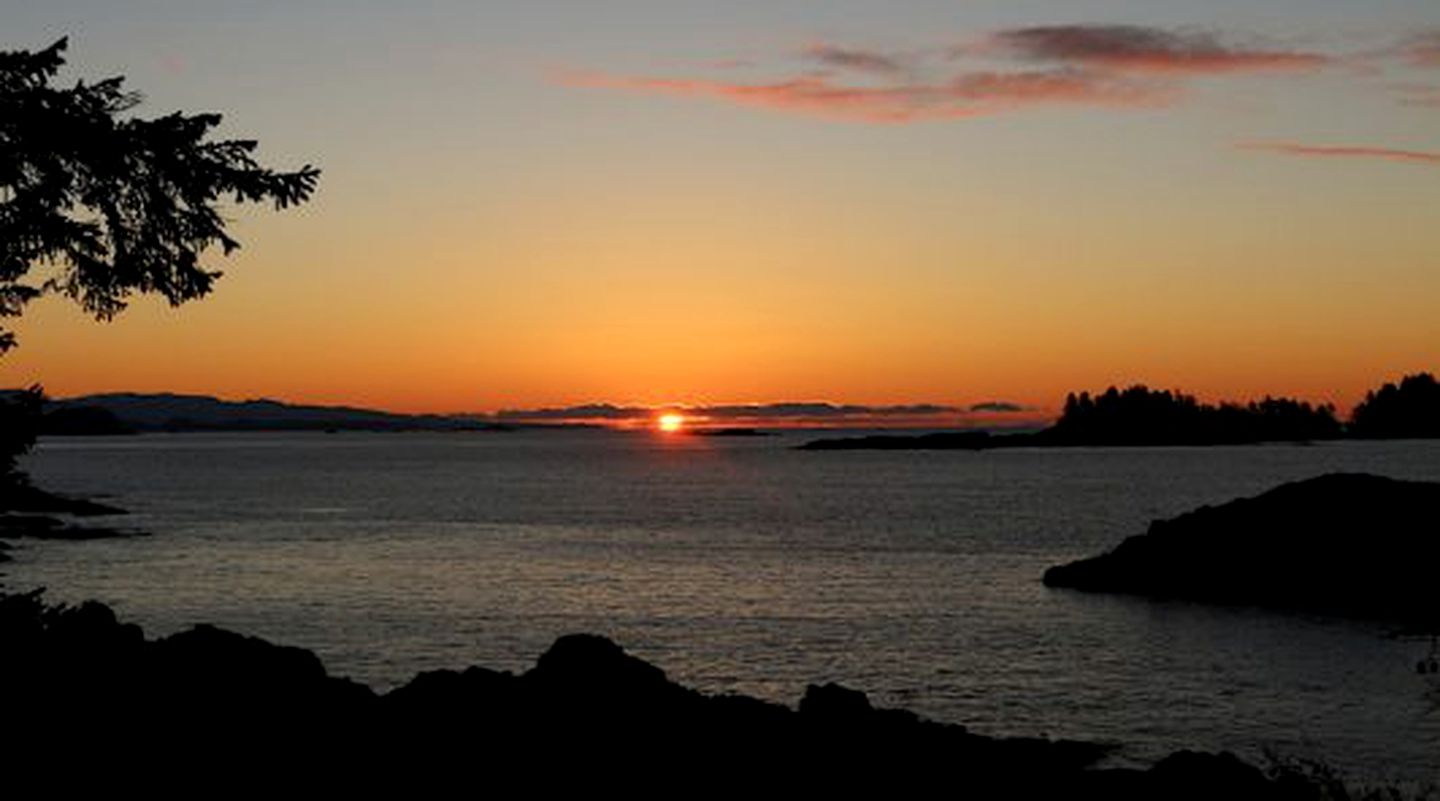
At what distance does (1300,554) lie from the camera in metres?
71.2

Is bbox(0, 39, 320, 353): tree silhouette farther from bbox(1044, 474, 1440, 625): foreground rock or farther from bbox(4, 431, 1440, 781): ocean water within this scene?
bbox(1044, 474, 1440, 625): foreground rock

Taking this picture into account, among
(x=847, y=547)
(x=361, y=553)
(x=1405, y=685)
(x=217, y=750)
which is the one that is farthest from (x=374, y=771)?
(x=847, y=547)

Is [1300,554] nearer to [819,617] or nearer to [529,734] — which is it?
[819,617]

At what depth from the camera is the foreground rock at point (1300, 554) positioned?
6775cm

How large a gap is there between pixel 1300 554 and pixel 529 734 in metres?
53.4

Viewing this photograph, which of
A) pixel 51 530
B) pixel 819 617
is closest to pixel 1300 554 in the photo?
pixel 819 617

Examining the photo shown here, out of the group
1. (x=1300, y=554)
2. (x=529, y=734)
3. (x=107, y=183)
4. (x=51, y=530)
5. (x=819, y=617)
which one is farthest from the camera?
(x=51, y=530)

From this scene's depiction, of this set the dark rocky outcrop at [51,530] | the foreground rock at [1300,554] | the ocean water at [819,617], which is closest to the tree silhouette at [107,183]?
the ocean water at [819,617]

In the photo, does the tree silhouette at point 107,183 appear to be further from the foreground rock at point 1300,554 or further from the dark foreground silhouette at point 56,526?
the dark foreground silhouette at point 56,526

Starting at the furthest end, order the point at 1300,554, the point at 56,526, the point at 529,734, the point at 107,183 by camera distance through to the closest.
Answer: the point at 56,526
the point at 1300,554
the point at 529,734
the point at 107,183

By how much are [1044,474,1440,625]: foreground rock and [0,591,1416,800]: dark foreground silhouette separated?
39.0m

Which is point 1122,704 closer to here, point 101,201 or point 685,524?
point 101,201

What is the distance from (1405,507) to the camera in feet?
235

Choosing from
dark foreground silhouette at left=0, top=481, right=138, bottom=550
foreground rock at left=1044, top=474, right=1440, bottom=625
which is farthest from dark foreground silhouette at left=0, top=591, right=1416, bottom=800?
dark foreground silhouette at left=0, top=481, right=138, bottom=550
